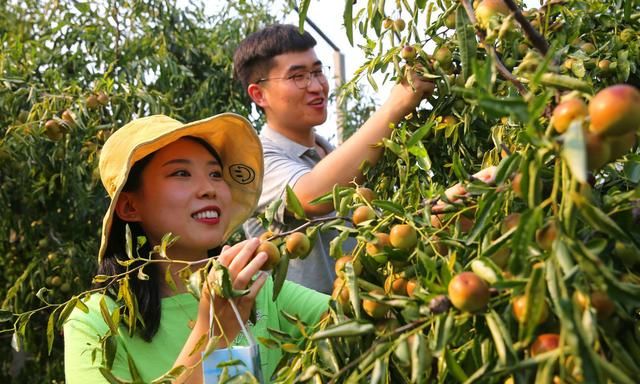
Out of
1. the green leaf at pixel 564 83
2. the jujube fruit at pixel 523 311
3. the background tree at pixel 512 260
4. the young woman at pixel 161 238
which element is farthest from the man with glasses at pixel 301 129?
the jujube fruit at pixel 523 311

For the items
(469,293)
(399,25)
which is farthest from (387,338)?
(399,25)

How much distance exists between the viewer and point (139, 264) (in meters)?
1.60

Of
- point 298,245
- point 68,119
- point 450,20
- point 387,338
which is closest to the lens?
point 387,338

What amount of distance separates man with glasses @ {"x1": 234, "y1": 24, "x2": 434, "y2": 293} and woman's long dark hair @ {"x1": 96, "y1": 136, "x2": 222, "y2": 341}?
0.28m

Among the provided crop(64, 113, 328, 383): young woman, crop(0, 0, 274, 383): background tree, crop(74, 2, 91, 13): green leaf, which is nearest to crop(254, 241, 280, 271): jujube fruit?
crop(64, 113, 328, 383): young woman

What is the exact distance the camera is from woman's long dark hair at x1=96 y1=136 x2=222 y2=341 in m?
1.46

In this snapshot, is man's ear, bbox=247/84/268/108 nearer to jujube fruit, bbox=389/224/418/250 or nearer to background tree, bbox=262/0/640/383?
background tree, bbox=262/0/640/383

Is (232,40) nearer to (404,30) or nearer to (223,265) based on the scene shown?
(404,30)

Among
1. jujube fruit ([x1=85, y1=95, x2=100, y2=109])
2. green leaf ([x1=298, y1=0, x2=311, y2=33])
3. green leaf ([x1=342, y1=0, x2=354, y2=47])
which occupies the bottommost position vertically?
green leaf ([x1=342, y1=0, x2=354, y2=47])

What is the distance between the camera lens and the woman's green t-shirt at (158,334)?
1.39 metres

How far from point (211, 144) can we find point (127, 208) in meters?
0.23

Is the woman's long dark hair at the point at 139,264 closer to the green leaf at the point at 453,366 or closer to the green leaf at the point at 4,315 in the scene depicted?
the green leaf at the point at 4,315

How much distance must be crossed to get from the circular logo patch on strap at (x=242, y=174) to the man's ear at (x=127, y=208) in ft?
0.83

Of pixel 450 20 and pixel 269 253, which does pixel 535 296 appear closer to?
pixel 269 253
